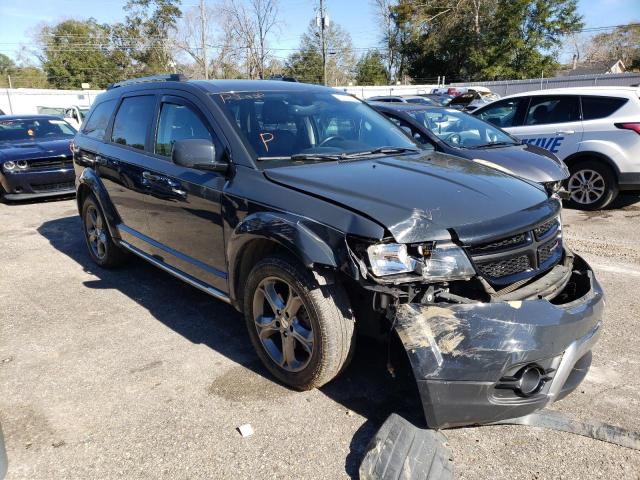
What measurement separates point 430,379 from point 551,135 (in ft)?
22.3

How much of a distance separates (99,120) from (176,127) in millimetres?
1901

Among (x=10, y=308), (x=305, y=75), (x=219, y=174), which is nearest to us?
(x=219, y=174)

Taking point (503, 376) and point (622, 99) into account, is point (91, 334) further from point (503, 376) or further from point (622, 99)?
point (622, 99)

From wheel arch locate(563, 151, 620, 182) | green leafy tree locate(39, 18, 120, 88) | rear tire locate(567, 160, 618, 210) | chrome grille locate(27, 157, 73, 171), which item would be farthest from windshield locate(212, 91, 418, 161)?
green leafy tree locate(39, 18, 120, 88)

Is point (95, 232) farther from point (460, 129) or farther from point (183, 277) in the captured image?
point (460, 129)

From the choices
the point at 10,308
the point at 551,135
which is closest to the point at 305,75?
the point at 551,135

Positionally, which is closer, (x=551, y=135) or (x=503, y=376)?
(x=503, y=376)

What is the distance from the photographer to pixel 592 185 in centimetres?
762

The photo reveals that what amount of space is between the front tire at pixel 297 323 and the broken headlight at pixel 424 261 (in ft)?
1.22

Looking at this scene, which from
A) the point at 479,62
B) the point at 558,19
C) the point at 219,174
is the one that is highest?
the point at 558,19

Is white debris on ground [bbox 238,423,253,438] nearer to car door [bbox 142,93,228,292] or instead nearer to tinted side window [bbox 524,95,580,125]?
car door [bbox 142,93,228,292]

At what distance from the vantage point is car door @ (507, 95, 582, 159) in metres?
7.75

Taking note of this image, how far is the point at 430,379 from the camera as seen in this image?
7.66 ft

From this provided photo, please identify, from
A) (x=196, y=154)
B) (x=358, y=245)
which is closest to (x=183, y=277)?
(x=196, y=154)
